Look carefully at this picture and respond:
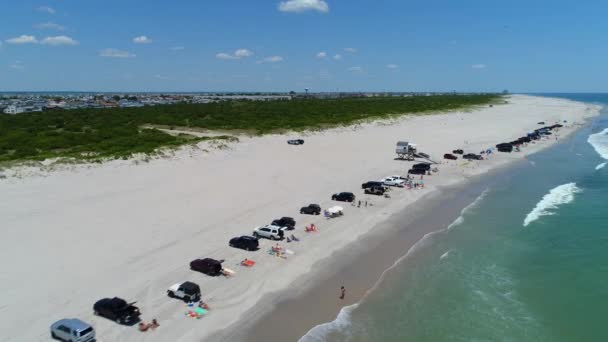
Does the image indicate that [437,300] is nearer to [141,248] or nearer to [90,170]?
[141,248]

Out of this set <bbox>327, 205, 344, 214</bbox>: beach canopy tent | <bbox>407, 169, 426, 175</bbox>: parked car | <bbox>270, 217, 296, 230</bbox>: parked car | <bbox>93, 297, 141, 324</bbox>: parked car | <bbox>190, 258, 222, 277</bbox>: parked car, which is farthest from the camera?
<bbox>407, 169, 426, 175</bbox>: parked car

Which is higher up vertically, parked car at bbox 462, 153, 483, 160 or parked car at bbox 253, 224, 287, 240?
parked car at bbox 462, 153, 483, 160

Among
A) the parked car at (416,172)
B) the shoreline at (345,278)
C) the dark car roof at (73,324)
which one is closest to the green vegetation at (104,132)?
the parked car at (416,172)

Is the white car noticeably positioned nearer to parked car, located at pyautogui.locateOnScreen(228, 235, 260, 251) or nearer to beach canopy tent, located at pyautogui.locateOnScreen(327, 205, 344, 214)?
beach canopy tent, located at pyautogui.locateOnScreen(327, 205, 344, 214)

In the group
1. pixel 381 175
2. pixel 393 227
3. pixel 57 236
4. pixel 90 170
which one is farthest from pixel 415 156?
pixel 57 236

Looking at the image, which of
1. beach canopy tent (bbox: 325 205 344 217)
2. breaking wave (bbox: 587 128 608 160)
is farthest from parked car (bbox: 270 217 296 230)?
breaking wave (bbox: 587 128 608 160)

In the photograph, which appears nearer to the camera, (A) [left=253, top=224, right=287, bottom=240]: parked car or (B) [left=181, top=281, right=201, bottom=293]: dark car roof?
(B) [left=181, top=281, right=201, bottom=293]: dark car roof

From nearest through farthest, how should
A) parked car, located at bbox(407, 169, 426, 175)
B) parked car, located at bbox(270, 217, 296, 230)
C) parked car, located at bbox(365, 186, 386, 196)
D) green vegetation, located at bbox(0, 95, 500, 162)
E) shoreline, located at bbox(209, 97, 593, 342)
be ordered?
shoreline, located at bbox(209, 97, 593, 342) < parked car, located at bbox(270, 217, 296, 230) < parked car, located at bbox(365, 186, 386, 196) < parked car, located at bbox(407, 169, 426, 175) < green vegetation, located at bbox(0, 95, 500, 162)
